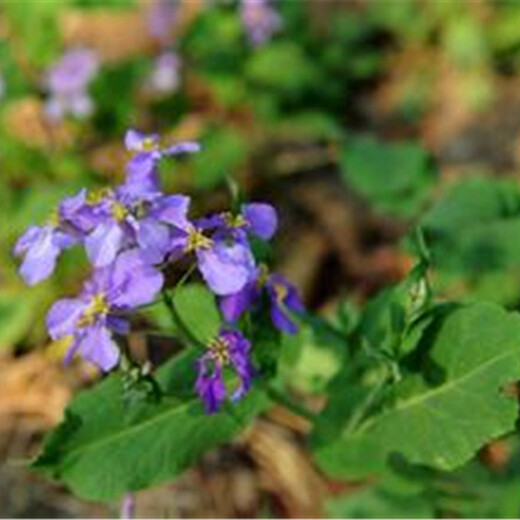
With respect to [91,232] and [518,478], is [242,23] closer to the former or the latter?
[518,478]

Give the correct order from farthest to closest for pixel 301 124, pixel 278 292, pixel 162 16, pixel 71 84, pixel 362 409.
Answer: pixel 162 16 < pixel 301 124 < pixel 71 84 < pixel 362 409 < pixel 278 292

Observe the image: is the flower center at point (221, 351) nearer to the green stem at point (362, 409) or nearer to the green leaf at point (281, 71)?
the green stem at point (362, 409)

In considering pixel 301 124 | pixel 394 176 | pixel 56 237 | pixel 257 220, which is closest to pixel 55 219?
pixel 56 237

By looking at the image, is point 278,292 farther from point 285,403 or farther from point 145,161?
point 145,161

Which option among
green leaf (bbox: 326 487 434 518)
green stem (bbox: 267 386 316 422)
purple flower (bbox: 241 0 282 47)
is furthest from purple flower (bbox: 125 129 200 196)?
purple flower (bbox: 241 0 282 47)

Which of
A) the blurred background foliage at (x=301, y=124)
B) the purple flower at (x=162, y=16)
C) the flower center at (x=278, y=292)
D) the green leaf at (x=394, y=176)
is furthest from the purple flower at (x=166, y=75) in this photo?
the flower center at (x=278, y=292)
